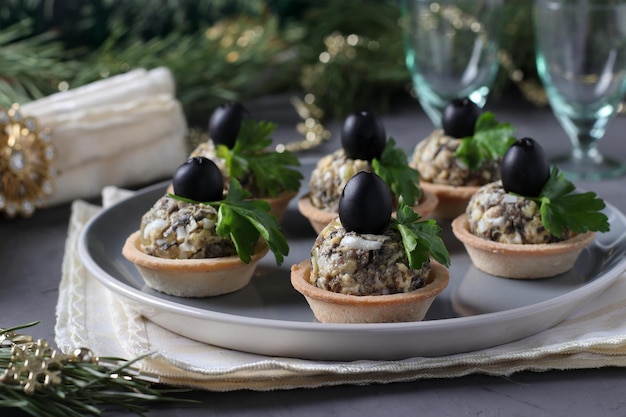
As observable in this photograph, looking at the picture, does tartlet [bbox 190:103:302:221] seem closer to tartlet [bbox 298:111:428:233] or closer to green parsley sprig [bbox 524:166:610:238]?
tartlet [bbox 298:111:428:233]

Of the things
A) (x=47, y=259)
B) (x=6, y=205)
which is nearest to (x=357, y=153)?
(x=47, y=259)

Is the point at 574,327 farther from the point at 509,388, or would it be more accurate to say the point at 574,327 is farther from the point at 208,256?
the point at 208,256

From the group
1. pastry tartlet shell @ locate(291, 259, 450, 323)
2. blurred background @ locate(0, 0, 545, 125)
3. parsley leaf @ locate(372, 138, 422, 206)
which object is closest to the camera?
pastry tartlet shell @ locate(291, 259, 450, 323)

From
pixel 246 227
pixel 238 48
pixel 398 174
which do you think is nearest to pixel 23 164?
pixel 246 227

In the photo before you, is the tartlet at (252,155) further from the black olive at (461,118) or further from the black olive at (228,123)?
the black olive at (461,118)

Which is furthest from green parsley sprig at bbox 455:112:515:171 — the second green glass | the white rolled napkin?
the white rolled napkin

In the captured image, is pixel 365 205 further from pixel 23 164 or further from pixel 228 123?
pixel 23 164
